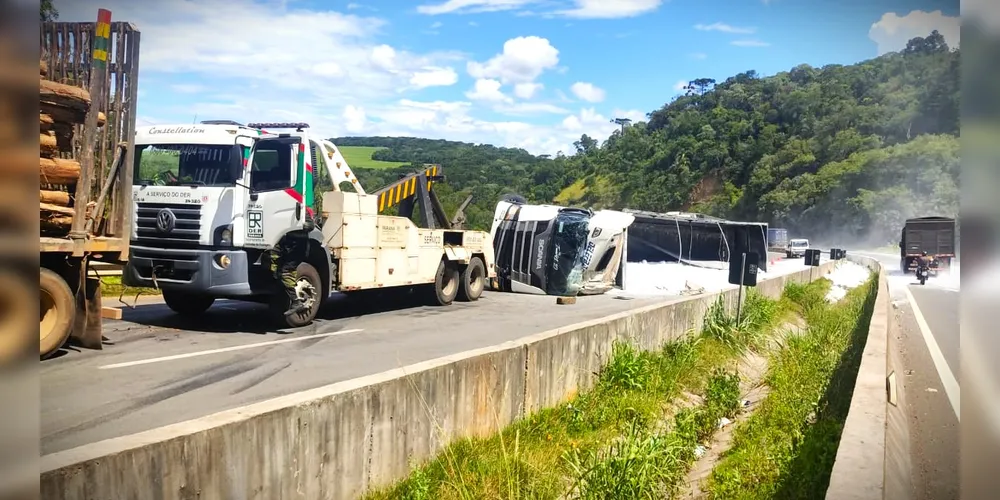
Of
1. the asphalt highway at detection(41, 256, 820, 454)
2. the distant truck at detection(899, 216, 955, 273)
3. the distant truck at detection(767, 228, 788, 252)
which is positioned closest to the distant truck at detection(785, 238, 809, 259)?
the distant truck at detection(767, 228, 788, 252)

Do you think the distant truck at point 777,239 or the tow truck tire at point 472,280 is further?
the distant truck at point 777,239

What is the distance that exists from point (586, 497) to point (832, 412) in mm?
3393

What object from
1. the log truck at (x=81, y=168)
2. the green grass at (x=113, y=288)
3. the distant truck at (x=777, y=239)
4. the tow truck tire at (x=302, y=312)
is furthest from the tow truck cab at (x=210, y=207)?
the distant truck at (x=777, y=239)

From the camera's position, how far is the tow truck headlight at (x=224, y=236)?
1033cm

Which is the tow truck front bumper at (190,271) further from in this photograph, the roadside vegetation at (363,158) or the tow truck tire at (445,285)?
the tow truck tire at (445,285)

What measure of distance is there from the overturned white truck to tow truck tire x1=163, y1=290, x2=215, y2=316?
31.7ft

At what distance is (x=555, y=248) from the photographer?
Answer: 19.8 metres

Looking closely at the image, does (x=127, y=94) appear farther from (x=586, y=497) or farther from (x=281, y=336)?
(x=586, y=497)

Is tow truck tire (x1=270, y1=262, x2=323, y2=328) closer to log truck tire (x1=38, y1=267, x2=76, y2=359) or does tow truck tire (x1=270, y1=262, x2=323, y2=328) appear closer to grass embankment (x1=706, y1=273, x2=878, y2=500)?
log truck tire (x1=38, y1=267, x2=76, y2=359)

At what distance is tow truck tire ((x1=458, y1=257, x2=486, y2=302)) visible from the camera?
17141mm

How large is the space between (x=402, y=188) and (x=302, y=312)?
4.86 metres

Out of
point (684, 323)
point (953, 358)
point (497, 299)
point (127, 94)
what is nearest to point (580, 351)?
point (684, 323)

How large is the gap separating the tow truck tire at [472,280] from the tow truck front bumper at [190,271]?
7158mm

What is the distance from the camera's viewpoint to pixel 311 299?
1155cm
